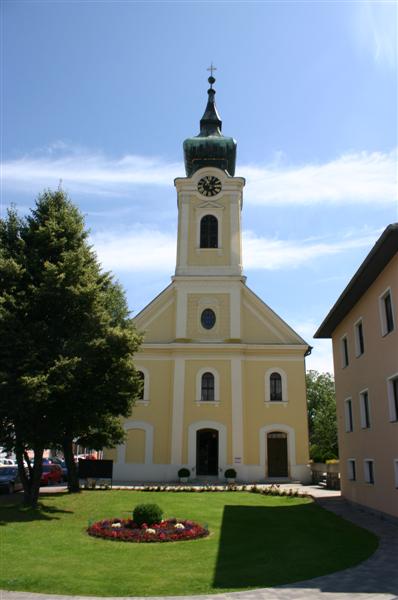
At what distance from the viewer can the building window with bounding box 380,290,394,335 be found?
16.7 m

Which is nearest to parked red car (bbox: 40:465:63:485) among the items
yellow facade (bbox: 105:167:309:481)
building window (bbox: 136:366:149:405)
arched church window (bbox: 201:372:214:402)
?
yellow facade (bbox: 105:167:309:481)

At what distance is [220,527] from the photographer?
49.4 ft

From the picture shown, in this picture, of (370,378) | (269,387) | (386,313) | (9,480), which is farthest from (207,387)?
(386,313)

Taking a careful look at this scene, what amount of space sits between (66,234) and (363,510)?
1415 centimetres

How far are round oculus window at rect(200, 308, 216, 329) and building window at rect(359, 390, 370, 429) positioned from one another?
51.2 ft

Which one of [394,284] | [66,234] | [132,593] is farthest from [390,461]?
[66,234]

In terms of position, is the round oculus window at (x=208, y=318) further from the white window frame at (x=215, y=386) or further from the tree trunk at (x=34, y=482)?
the tree trunk at (x=34, y=482)

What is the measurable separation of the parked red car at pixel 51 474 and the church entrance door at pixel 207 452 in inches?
328

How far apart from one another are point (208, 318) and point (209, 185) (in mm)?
9488

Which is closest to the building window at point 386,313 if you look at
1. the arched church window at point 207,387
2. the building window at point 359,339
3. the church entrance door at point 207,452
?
the building window at point 359,339

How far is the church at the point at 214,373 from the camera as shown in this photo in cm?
3253

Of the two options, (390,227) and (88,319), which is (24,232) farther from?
(390,227)

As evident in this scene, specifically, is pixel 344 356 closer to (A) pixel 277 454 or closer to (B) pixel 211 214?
(A) pixel 277 454

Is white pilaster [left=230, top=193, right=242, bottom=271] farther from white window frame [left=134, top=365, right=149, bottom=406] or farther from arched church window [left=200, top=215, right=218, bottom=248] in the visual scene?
white window frame [left=134, top=365, right=149, bottom=406]
